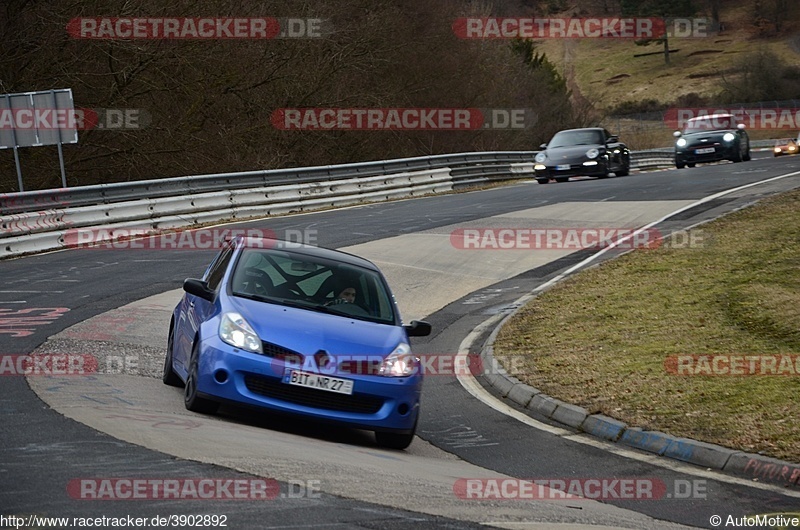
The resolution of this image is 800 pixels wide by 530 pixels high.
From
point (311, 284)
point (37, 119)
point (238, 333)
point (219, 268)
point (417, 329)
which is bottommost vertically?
point (417, 329)

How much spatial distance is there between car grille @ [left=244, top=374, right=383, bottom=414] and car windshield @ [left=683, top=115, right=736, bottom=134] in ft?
109

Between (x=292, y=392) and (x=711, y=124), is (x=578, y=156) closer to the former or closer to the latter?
(x=711, y=124)

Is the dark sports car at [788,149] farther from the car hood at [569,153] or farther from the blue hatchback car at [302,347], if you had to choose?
the blue hatchback car at [302,347]

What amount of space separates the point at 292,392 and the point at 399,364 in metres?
0.92

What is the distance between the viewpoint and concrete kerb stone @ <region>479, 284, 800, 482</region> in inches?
311

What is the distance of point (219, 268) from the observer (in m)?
9.86

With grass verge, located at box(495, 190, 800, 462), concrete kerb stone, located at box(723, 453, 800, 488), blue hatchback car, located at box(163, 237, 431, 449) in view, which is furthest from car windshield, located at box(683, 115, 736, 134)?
concrete kerb stone, located at box(723, 453, 800, 488)

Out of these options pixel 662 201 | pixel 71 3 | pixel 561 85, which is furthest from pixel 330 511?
pixel 561 85

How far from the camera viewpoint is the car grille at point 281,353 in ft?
26.7

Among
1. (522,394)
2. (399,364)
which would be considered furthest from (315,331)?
(522,394)

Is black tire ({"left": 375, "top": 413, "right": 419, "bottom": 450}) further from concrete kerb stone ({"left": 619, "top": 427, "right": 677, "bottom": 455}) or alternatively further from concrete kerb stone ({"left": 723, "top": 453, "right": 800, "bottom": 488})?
concrete kerb stone ({"left": 723, "top": 453, "right": 800, "bottom": 488})

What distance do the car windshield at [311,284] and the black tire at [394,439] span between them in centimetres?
105

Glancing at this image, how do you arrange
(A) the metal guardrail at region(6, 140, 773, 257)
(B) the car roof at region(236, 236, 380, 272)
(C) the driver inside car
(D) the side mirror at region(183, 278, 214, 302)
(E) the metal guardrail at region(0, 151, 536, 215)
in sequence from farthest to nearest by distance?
(E) the metal guardrail at region(0, 151, 536, 215) < (A) the metal guardrail at region(6, 140, 773, 257) < (B) the car roof at region(236, 236, 380, 272) < (C) the driver inside car < (D) the side mirror at region(183, 278, 214, 302)

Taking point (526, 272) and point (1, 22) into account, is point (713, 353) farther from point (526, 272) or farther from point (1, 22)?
point (1, 22)
